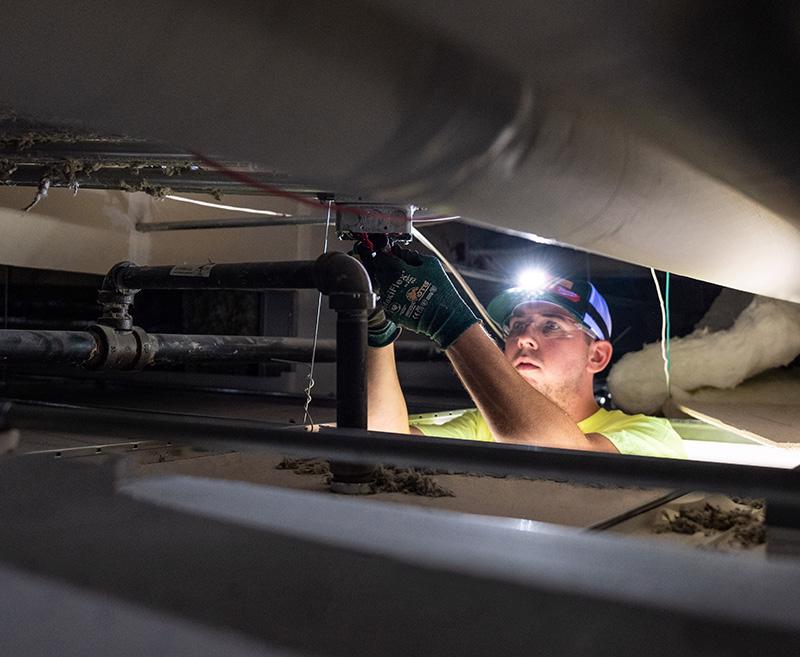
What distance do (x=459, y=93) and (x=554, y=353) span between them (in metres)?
1.48

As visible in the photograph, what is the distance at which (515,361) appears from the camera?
1.90m

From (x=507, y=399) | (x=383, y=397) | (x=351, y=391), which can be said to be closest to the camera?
(x=351, y=391)

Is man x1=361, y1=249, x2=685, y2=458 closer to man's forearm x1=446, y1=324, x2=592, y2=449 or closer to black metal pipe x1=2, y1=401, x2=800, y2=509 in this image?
man's forearm x1=446, y1=324, x2=592, y2=449

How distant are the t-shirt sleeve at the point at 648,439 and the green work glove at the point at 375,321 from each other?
50 centimetres

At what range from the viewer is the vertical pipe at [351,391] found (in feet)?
3.23

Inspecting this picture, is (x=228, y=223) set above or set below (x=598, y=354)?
above

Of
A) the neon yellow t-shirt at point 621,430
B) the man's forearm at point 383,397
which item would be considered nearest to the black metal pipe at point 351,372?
the neon yellow t-shirt at point 621,430

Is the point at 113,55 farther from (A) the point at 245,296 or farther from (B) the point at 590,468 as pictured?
(A) the point at 245,296

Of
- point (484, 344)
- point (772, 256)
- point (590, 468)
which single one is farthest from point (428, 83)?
point (484, 344)

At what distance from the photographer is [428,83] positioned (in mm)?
426

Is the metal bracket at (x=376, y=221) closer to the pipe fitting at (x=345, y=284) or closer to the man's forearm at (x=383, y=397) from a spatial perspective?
the pipe fitting at (x=345, y=284)

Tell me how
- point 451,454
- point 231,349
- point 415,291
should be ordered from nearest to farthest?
point 451,454 < point 415,291 < point 231,349

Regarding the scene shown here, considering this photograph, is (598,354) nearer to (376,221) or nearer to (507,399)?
(507,399)

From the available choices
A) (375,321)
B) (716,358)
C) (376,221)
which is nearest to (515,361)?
(375,321)
